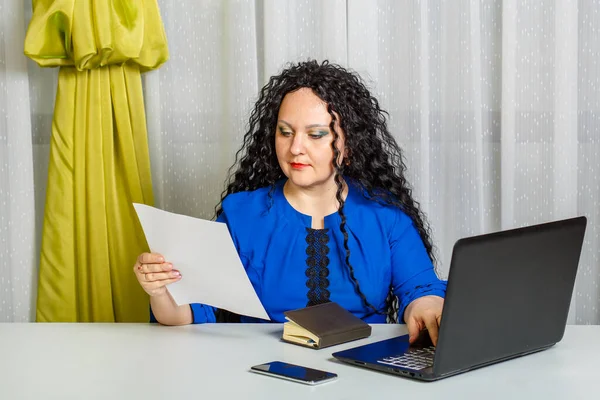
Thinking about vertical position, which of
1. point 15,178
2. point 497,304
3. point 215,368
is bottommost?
point 215,368

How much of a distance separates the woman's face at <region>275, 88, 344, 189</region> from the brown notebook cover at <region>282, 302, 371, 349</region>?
0.38 metres

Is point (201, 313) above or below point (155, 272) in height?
below

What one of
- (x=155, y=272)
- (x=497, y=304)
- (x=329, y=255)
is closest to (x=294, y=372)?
(x=497, y=304)

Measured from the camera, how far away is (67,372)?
59.2 inches

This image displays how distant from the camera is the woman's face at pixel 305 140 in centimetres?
198

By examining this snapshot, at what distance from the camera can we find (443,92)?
101 inches

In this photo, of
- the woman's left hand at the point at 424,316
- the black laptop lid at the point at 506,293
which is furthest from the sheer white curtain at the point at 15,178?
the black laptop lid at the point at 506,293

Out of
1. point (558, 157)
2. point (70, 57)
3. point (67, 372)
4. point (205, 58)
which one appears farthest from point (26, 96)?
point (558, 157)

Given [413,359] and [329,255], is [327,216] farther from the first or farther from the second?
[413,359]

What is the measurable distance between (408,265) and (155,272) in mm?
627

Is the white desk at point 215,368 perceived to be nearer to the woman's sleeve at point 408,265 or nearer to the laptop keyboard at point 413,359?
the laptop keyboard at point 413,359

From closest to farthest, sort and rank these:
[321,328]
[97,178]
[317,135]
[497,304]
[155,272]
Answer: [497,304], [321,328], [155,272], [317,135], [97,178]

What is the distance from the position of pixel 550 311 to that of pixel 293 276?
664 millimetres

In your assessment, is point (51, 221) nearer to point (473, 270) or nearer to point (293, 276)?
point (293, 276)
